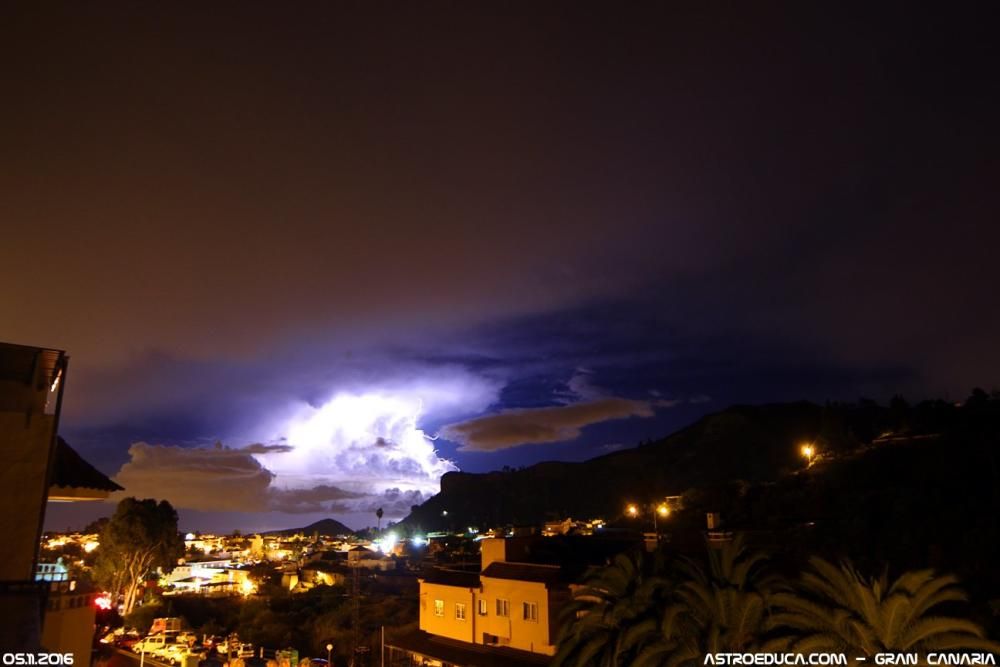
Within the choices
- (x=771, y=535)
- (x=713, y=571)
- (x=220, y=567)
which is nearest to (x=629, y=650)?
(x=713, y=571)

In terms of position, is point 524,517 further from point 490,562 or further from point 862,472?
point 490,562

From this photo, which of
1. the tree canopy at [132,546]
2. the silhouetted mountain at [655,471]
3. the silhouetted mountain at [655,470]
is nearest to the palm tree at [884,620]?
the tree canopy at [132,546]

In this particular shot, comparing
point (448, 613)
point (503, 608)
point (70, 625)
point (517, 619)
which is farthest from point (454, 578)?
point (70, 625)

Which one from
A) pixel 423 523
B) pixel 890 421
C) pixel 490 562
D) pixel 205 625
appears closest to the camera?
pixel 490 562

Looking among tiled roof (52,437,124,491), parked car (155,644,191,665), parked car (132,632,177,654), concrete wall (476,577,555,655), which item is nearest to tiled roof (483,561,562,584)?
concrete wall (476,577,555,655)

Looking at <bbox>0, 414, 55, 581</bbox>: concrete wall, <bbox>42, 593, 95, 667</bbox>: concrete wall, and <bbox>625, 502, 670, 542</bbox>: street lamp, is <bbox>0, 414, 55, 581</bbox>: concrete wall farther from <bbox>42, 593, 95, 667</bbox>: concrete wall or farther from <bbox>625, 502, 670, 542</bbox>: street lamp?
<bbox>625, 502, 670, 542</bbox>: street lamp

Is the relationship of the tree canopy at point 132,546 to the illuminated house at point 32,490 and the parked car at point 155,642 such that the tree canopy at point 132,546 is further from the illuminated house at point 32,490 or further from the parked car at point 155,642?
the illuminated house at point 32,490

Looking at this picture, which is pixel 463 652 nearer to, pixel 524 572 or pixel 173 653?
pixel 524 572
